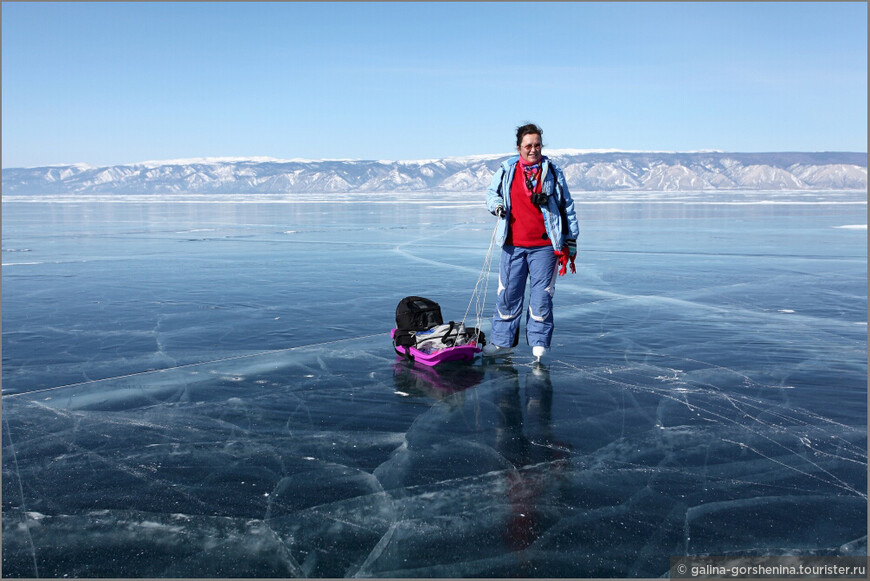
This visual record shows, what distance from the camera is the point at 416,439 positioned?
421 cm

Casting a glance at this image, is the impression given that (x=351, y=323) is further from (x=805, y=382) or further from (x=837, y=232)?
(x=837, y=232)

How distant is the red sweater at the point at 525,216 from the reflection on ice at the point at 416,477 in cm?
118

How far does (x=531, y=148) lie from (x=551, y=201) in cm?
47

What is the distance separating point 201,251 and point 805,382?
45.0ft

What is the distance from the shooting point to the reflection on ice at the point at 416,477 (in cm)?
290

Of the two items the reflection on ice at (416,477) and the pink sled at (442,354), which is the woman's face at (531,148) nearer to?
the pink sled at (442,354)

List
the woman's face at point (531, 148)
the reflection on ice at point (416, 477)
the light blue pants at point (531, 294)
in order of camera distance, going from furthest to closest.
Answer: the light blue pants at point (531, 294), the woman's face at point (531, 148), the reflection on ice at point (416, 477)

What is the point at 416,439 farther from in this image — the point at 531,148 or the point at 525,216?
the point at 531,148

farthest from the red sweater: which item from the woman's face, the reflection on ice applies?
the reflection on ice

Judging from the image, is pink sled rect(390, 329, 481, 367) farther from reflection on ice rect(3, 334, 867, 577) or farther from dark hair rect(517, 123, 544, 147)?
dark hair rect(517, 123, 544, 147)

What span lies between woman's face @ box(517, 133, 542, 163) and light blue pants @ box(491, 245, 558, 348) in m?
0.76

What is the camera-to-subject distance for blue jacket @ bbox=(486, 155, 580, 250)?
582 cm

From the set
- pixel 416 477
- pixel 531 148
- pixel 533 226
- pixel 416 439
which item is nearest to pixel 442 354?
pixel 533 226

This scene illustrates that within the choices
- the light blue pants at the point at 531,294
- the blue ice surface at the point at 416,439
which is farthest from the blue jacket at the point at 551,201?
the blue ice surface at the point at 416,439
